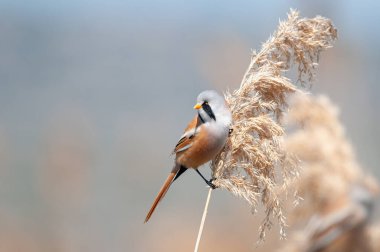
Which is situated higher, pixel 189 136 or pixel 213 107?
pixel 213 107

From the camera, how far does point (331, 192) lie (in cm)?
129

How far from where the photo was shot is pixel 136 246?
801 cm

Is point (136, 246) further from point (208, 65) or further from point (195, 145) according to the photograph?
point (195, 145)

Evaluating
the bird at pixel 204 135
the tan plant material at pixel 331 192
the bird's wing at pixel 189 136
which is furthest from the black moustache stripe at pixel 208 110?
the tan plant material at pixel 331 192

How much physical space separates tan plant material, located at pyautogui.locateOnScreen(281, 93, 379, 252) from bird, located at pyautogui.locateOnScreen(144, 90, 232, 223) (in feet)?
4.94

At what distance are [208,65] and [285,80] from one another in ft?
11.0

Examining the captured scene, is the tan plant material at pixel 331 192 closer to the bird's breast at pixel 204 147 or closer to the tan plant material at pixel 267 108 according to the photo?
the tan plant material at pixel 267 108

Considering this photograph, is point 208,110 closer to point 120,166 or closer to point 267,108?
point 267,108

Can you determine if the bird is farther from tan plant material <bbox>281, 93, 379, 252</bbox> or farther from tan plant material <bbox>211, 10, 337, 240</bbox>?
tan plant material <bbox>281, 93, 379, 252</bbox>

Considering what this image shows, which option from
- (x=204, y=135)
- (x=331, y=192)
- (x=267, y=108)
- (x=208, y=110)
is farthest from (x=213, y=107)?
(x=331, y=192)

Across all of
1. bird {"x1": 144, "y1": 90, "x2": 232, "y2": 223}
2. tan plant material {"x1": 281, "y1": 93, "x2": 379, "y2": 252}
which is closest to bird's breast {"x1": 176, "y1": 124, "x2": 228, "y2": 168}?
bird {"x1": 144, "y1": 90, "x2": 232, "y2": 223}

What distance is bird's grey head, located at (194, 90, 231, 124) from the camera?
3.30m

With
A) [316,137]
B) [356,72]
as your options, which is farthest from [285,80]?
[356,72]

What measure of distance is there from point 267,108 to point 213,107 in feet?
1.48
